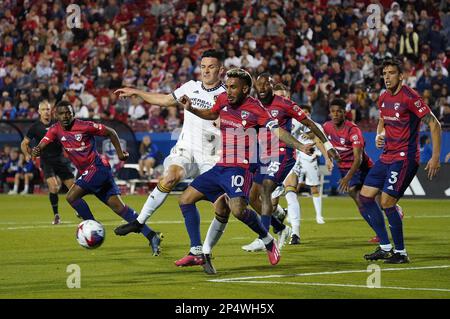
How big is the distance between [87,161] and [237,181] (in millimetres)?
4344

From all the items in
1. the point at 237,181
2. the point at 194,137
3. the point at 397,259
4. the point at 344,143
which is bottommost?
the point at 397,259

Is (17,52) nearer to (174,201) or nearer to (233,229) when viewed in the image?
(174,201)

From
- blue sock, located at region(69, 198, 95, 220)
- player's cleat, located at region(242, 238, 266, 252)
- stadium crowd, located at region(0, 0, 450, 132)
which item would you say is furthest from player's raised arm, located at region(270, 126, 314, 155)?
stadium crowd, located at region(0, 0, 450, 132)

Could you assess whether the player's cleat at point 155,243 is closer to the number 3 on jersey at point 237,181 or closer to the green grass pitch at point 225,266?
the green grass pitch at point 225,266

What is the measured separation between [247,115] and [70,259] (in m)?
3.39

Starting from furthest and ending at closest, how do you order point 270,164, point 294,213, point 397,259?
point 294,213 < point 270,164 < point 397,259

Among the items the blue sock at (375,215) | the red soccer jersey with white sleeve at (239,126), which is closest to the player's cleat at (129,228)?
the red soccer jersey with white sleeve at (239,126)

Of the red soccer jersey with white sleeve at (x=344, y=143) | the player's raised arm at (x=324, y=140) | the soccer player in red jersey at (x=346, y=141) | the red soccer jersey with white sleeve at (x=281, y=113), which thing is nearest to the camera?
the player's raised arm at (x=324, y=140)

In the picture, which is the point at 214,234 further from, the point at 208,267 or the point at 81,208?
the point at 81,208

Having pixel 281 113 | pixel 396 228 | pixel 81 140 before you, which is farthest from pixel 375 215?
pixel 81 140

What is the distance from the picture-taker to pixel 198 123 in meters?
13.8

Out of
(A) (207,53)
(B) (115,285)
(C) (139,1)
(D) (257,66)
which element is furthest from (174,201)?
(B) (115,285)

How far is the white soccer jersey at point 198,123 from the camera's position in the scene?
13594 mm

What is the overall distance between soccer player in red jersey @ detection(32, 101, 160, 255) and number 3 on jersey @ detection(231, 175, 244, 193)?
353cm
